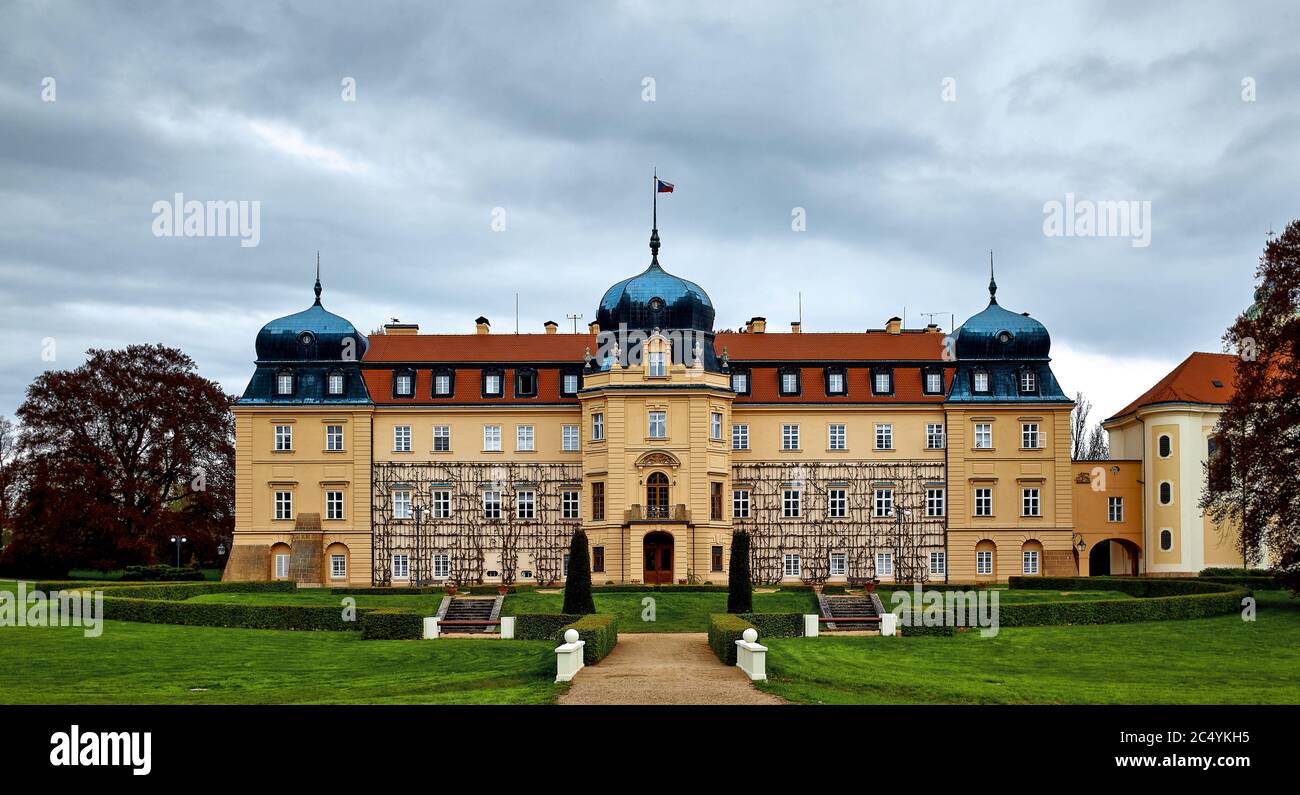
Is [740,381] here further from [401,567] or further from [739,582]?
[739,582]

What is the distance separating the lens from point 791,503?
203ft

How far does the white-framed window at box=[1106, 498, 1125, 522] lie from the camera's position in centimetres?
6262

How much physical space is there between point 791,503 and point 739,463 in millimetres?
2944

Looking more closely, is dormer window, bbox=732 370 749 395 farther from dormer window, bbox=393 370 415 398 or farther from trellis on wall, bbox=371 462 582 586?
dormer window, bbox=393 370 415 398

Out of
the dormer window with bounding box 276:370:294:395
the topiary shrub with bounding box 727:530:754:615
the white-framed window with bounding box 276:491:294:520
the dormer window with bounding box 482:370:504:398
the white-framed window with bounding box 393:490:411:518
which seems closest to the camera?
the topiary shrub with bounding box 727:530:754:615

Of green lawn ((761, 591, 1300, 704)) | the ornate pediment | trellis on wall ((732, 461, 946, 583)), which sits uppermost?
the ornate pediment

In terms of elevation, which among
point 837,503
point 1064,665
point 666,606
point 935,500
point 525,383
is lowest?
point 1064,665

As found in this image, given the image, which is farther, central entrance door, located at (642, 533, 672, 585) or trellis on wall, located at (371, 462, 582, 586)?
trellis on wall, located at (371, 462, 582, 586)

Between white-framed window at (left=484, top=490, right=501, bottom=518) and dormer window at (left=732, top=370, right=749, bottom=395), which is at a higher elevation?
dormer window at (left=732, top=370, right=749, bottom=395)

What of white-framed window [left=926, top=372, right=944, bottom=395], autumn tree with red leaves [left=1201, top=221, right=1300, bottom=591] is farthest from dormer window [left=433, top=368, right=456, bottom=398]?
autumn tree with red leaves [left=1201, top=221, right=1300, bottom=591]

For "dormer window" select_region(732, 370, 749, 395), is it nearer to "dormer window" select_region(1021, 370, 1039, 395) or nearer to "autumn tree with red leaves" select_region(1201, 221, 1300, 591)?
"dormer window" select_region(1021, 370, 1039, 395)

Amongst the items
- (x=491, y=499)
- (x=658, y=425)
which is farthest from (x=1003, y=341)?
(x=491, y=499)

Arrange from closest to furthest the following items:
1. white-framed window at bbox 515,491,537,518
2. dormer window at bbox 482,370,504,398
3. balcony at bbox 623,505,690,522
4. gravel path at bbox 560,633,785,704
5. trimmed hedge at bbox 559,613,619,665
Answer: gravel path at bbox 560,633,785,704 < trimmed hedge at bbox 559,613,619,665 < balcony at bbox 623,505,690,522 < white-framed window at bbox 515,491,537,518 < dormer window at bbox 482,370,504,398

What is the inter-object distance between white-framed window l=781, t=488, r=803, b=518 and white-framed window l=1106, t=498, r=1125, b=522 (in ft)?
46.2
